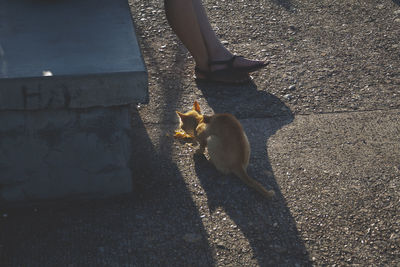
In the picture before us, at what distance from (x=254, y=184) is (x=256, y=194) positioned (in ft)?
0.25

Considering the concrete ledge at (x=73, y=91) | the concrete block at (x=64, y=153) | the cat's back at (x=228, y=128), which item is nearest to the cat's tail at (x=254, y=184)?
the cat's back at (x=228, y=128)

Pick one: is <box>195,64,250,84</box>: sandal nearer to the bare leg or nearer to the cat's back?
the bare leg

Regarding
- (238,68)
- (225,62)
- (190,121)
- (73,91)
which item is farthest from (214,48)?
(73,91)

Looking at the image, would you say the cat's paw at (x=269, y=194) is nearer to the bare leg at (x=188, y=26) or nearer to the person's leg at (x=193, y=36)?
the person's leg at (x=193, y=36)

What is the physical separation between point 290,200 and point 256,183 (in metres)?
0.22

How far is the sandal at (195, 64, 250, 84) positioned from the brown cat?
0.94 metres

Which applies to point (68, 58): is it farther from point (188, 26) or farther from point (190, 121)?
point (188, 26)

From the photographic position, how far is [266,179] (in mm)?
2971

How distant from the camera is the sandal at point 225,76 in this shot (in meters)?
3.85

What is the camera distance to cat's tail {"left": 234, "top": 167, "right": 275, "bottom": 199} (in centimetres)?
277

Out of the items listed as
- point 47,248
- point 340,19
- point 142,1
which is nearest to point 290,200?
point 47,248

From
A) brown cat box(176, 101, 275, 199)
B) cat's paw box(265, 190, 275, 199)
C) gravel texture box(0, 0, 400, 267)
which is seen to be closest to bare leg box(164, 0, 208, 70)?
gravel texture box(0, 0, 400, 267)

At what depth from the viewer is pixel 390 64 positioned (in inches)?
168

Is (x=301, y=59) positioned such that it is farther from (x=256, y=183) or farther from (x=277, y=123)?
(x=256, y=183)
